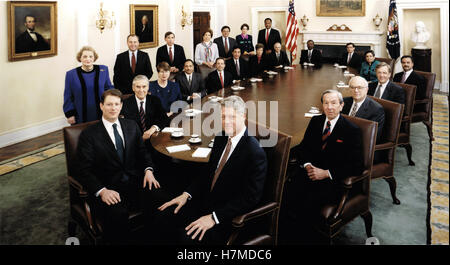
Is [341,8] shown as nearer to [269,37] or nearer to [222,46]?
[269,37]

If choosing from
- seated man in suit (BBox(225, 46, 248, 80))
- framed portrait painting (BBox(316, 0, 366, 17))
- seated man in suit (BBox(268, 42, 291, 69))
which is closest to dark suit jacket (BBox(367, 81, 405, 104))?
seated man in suit (BBox(225, 46, 248, 80))

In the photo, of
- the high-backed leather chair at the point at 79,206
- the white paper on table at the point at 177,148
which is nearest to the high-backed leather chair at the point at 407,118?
the white paper on table at the point at 177,148

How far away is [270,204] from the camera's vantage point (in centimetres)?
259

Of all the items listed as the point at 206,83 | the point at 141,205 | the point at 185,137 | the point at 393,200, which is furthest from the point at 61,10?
the point at 393,200

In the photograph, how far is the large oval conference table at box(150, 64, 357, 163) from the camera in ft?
11.9

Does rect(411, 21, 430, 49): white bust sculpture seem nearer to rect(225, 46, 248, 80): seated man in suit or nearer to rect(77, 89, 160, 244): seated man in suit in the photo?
rect(225, 46, 248, 80): seated man in suit

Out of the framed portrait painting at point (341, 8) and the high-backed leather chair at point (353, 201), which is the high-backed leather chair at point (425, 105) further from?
the framed portrait painting at point (341, 8)

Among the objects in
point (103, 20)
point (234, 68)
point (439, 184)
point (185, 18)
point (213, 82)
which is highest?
point (185, 18)

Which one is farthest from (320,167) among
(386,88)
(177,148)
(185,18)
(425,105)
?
(185,18)

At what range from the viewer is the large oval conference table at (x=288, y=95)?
143 inches

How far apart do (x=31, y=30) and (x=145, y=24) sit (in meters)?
3.05

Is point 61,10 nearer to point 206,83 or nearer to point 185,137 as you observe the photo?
point 206,83

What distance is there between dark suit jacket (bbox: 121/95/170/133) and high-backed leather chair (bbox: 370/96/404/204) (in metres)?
2.20

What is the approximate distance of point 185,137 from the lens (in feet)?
12.2
